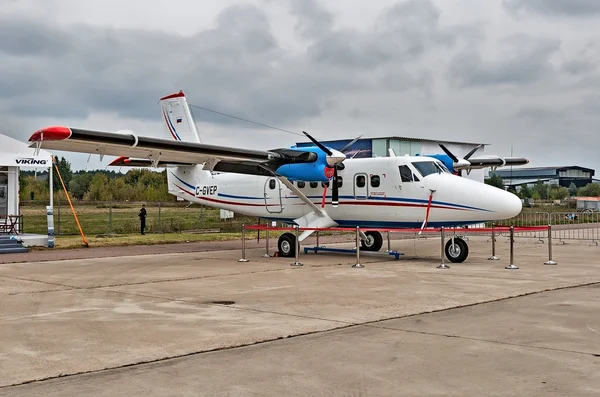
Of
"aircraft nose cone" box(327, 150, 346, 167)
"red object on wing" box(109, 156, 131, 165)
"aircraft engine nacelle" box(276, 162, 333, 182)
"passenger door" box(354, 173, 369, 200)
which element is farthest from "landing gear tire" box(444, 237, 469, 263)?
"red object on wing" box(109, 156, 131, 165)

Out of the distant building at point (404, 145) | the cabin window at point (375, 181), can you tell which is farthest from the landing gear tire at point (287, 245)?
the distant building at point (404, 145)

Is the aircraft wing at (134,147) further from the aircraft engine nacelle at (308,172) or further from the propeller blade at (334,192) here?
the propeller blade at (334,192)

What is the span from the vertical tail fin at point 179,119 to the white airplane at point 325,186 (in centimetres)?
195

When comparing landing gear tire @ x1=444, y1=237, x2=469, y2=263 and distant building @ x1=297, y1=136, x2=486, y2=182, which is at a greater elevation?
distant building @ x1=297, y1=136, x2=486, y2=182

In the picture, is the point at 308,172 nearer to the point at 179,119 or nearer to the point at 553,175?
the point at 179,119

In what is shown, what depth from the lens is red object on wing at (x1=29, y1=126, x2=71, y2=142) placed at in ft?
47.5

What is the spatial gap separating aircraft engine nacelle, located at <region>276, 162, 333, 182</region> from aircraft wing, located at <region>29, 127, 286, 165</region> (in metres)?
0.50

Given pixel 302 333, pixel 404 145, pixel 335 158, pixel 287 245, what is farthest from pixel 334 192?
pixel 404 145

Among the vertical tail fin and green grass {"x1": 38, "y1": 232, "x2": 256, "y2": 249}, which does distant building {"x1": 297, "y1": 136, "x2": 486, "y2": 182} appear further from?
the vertical tail fin

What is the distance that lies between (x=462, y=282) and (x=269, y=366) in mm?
7948

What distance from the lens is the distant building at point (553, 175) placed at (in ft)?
474

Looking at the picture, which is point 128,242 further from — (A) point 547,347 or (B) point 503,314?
(A) point 547,347

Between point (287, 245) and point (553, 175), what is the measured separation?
140168 millimetres

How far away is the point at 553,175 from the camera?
147625 millimetres
